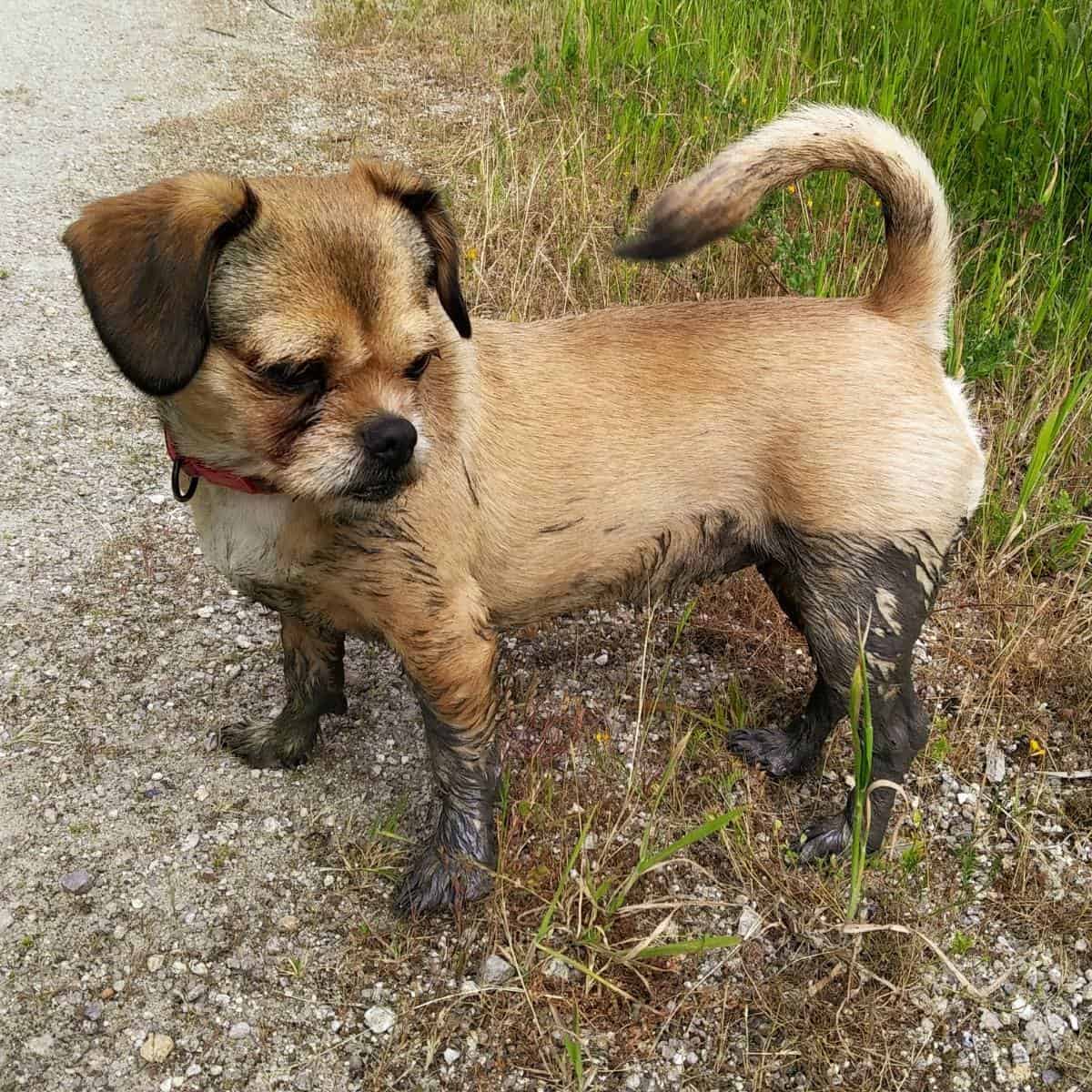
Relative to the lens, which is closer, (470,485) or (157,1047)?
(157,1047)

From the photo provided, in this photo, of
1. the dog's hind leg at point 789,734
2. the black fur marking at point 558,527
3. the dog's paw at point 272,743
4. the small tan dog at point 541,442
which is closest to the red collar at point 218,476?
the small tan dog at point 541,442

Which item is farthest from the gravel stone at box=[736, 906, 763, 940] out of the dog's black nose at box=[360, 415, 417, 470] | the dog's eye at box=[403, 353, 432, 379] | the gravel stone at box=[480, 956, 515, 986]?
the dog's eye at box=[403, 353, 432, 379]

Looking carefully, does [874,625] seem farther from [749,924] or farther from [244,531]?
[244,531]

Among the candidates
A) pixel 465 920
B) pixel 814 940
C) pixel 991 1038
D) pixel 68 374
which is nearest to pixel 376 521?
pixel 465 920

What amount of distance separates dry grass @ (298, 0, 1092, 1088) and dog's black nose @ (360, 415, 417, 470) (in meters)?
1.06

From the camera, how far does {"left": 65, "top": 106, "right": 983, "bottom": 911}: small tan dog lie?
2.15 m

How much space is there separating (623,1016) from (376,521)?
4.99 feet

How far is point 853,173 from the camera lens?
274 centimetres

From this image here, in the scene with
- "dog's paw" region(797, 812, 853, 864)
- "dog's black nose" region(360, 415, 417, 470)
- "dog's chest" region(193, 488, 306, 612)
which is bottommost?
"dog's paw" region(797, 812, 853, 864)

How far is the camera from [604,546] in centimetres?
281

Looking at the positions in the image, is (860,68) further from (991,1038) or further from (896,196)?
(991,1038)

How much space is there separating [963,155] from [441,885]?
173 inches

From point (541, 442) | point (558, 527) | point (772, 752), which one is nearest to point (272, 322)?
point (541, 442)

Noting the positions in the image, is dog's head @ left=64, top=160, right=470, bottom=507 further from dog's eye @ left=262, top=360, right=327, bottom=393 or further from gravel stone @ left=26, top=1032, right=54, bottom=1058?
gravel stone @ left=26, top=1032, right=54, bottom=1058
